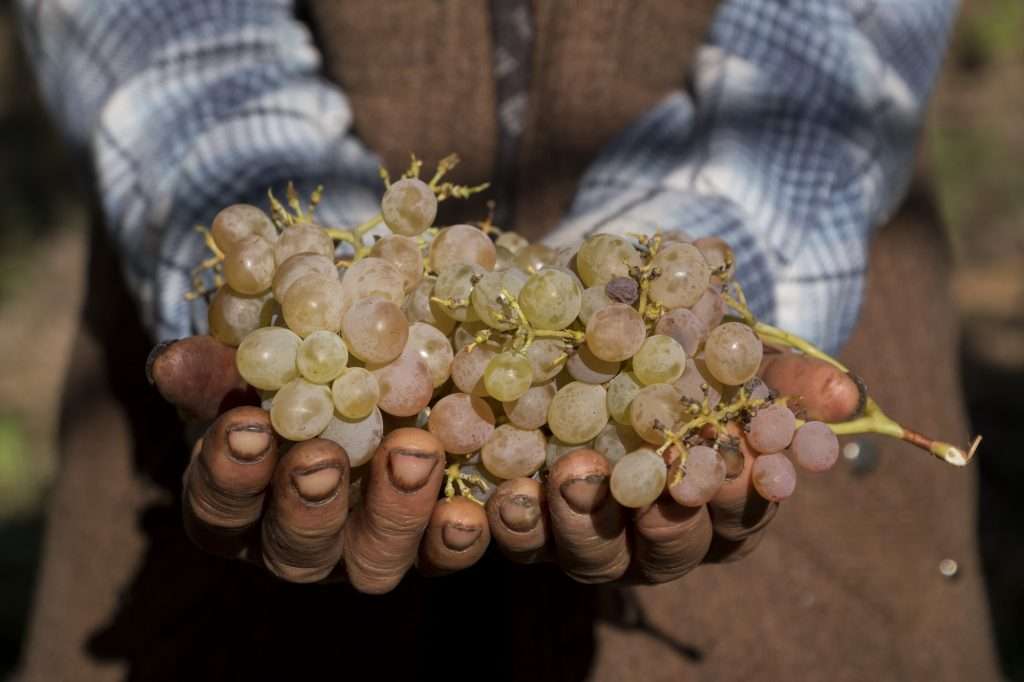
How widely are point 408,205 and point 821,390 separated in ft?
1.06

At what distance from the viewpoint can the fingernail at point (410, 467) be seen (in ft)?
2.25

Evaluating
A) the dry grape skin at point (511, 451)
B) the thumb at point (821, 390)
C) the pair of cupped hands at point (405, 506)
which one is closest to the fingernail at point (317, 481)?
the pair of cupped hands at point (405, 506)

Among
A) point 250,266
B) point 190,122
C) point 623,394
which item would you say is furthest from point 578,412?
point 190,122

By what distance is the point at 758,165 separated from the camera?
1.12 meters

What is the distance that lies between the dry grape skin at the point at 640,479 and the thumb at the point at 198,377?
11.2 inches

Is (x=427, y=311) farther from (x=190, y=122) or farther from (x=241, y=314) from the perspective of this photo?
(x=190, y=122)

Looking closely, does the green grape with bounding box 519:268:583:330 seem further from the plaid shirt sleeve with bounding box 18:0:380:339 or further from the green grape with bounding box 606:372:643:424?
the plaid shirt sleeve with bounding box 18:0:380:339

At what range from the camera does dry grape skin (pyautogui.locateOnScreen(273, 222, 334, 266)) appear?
2.46 ft

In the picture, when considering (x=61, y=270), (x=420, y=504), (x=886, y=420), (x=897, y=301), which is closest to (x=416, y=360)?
(x=420, y=504)

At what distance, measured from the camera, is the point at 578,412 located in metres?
0.71

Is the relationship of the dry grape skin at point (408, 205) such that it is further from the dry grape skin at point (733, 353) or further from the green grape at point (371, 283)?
the dry grape skin at point (733, 353)

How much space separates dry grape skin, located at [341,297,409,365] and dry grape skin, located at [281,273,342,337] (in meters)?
0.01

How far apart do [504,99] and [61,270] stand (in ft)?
8.91

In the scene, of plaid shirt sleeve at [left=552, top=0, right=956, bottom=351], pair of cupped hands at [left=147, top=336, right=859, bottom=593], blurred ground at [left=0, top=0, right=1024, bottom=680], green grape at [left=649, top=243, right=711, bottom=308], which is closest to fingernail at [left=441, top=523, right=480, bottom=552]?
pair of cupped hands at [left=147, top=336, right=859, bottom=593]
